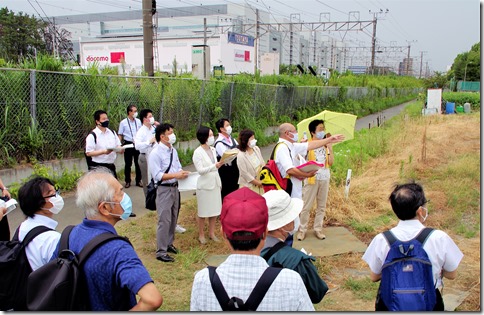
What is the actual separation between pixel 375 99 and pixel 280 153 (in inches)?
1235

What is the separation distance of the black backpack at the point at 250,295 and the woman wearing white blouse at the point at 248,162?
3646 mm

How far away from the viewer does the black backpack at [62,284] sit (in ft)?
6.68

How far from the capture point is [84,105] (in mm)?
8992

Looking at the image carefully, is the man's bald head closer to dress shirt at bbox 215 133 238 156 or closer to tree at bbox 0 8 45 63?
dress shirt at bbox 215 133 238 156

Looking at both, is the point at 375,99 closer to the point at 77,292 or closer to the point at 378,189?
the point at 378,189

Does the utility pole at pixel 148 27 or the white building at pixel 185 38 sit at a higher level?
the white building at pixel 185 38

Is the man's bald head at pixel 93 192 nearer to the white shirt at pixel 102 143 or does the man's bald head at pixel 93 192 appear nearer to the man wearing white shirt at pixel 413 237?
the man wearing white shirt at pixel 413 237

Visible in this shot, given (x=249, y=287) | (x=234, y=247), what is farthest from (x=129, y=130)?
(x=249, y=287)

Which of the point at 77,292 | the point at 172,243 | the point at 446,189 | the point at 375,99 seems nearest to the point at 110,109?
the point at 172,243

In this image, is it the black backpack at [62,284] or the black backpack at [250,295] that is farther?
the black backpack at [62,284]

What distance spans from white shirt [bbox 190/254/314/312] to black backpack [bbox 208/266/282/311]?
0.05ft

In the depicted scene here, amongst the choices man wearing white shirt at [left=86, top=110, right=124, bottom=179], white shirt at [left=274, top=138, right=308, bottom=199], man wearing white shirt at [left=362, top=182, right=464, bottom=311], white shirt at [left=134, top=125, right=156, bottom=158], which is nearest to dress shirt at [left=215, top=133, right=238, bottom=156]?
white shirt at [left=134, top=125, right=156, bottom=158]

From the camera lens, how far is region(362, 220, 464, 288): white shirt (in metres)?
2.63

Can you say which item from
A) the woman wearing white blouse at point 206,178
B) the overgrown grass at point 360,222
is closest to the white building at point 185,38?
the overgrown grass at point 360,222
